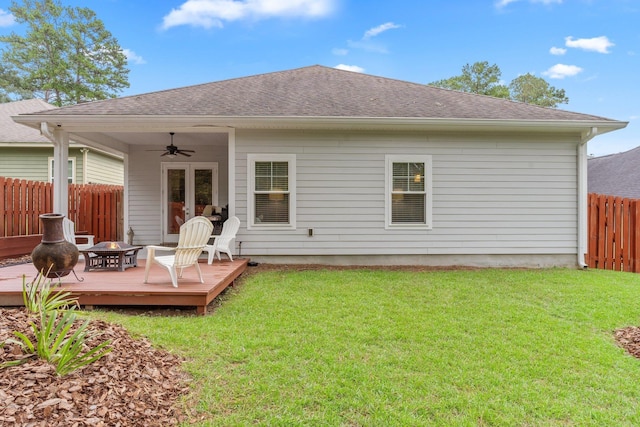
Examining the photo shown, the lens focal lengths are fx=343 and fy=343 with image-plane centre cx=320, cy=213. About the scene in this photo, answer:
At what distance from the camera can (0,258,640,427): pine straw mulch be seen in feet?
5.83

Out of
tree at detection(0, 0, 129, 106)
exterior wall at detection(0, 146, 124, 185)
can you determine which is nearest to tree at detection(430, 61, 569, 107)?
exterior wall at detection(0, 146, 124, 185)

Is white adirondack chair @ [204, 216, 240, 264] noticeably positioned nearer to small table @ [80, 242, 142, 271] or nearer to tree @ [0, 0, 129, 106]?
small table @ [80, 242, 142, 271]

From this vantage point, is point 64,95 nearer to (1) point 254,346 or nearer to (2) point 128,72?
(2) point 128,72

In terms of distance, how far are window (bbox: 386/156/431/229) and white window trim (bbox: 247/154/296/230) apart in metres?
1.91

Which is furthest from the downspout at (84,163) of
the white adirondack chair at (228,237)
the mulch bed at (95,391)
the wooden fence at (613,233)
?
the wooden fence at (613,233)

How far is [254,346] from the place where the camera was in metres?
2.99

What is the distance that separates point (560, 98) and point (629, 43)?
25.5 ft

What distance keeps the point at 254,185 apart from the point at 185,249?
2793 millimetres

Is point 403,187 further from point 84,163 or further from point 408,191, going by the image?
point 84,163

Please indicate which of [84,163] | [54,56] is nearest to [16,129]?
[84,163]

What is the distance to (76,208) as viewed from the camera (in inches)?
379

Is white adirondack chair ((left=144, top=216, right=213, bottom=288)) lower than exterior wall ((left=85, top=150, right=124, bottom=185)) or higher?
lower

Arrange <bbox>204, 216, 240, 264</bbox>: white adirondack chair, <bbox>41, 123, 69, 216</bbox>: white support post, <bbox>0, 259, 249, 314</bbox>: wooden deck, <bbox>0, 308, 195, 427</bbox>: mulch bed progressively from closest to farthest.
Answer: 1. <bbox>0, 308, 195, 427</bbox>: mulch bed
2. <bbox>0, 259, 249, 314</bbox>: wooden deck
3. <bbox>204, 216, 240, 264</bbox>: white adirondack chair
4. <bbox>41, 123, 69, 216</bbox>: white support post

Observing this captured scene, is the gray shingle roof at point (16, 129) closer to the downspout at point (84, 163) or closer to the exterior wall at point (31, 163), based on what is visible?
Result: the exterior wall at point (31, 163)
